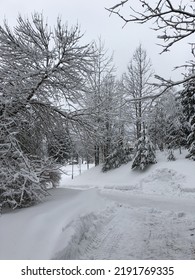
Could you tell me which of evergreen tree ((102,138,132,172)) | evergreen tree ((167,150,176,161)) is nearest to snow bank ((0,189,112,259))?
evergreen tree ((167,150,176,161))

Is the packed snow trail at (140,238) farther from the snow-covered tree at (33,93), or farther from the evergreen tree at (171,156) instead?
the evergreen tree at (171,156)

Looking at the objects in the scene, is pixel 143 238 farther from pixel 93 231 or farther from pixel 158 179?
pixel 158 179

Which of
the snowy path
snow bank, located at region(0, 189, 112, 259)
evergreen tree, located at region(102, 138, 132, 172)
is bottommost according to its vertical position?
the snowy path

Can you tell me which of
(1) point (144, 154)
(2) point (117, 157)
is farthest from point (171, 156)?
(2) point (117, 157)

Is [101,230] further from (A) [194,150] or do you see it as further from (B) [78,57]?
(A) [194,150]

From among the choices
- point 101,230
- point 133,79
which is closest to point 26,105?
point 101,230

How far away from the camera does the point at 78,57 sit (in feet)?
34.9

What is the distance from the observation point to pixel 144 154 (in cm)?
2438

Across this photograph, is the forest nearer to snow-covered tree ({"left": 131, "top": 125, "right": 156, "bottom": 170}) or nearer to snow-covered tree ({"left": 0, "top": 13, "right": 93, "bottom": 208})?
snow-covered tree ({"left": 0, "top": 13, "right": 93, "bottom": 208})

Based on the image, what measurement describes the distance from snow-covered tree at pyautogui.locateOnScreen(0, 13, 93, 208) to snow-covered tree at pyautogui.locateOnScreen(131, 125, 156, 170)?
1368 cm

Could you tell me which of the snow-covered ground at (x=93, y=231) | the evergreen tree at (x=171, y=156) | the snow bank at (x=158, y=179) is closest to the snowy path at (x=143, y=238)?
the snow-covered ground at (x=93, y=231)

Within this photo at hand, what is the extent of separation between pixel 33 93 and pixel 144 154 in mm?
15480

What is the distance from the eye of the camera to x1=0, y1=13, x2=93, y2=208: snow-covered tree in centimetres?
886
